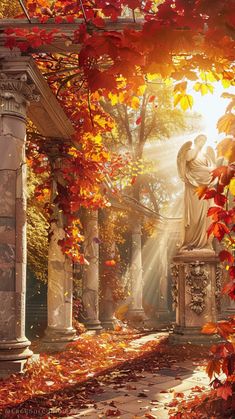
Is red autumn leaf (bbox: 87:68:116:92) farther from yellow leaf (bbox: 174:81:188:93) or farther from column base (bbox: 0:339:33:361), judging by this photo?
column base (bbox: 0:339:33:361)

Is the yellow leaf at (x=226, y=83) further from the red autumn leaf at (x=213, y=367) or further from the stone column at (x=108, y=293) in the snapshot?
the stone column at (x=108, y=293)

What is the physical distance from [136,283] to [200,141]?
8755 mm

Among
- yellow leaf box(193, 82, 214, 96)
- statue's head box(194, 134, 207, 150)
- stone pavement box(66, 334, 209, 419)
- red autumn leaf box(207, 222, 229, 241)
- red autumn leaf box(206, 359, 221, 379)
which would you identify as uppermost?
statue's head box(194, 134, 207, 150)

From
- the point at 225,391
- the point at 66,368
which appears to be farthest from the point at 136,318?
the point at 225,391

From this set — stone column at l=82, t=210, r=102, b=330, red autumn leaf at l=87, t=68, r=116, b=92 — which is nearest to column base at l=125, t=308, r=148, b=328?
stone column at l=82, t=210, r=102, b=330

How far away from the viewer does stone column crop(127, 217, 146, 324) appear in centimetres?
1781

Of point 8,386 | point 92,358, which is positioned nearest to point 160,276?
point 92,358

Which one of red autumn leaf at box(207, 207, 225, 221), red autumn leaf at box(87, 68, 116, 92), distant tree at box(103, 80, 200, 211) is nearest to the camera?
red autumn leaf at box(207, 207, 225, 221)

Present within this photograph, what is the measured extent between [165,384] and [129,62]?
4670 mm

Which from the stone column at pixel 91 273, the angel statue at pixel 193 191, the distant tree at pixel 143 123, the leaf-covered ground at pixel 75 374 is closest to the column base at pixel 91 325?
the stone column at pixel 91 273

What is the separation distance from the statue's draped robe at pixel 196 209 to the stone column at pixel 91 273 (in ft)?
10.6

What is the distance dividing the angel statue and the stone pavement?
11.1ft

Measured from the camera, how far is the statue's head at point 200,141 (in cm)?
1081

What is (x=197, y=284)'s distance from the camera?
10242mm
